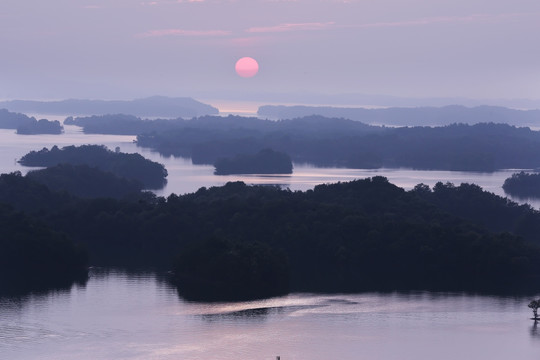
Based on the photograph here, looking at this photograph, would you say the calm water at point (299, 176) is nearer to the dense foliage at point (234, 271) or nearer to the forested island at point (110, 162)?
the forested island at point (110, 162)

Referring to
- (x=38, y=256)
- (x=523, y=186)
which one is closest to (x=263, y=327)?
(x=38, y=256)

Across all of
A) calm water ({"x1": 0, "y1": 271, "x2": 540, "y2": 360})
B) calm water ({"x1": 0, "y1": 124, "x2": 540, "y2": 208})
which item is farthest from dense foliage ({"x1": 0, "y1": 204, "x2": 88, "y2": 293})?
calm water ({"x1": 0, "y1": 124, "x2": 540, "y2": 208})

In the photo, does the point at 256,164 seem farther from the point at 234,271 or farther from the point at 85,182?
the point at 234,271

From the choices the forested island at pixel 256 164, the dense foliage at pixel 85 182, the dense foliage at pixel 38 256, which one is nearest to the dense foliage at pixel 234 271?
the dense foliage at pixel 38 256

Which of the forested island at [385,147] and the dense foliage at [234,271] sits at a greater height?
the forested island at [385,147]

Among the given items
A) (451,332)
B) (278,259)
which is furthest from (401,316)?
(278,259)

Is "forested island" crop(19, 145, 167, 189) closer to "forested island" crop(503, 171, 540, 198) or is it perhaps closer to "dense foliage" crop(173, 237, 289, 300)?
"forested island" crop(503, 171, 540, 198)

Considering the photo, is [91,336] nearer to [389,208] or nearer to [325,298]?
[325,298]
